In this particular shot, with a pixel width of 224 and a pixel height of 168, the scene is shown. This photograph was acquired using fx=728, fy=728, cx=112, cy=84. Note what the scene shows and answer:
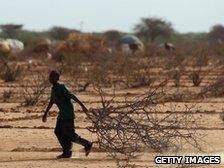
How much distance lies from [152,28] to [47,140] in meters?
71.2

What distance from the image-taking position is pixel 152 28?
84125mm

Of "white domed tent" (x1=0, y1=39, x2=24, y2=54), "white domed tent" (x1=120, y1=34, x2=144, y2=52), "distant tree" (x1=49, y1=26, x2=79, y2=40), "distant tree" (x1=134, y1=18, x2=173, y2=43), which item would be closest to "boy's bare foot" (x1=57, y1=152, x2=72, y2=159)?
"white domed tent" (x1=0, y1=39, x2=24, y2=54)

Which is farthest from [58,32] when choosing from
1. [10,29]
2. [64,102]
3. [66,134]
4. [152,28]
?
[66,134]

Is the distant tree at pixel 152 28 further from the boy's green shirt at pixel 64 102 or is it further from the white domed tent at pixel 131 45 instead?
the boy's green shirt at pixel 64 102

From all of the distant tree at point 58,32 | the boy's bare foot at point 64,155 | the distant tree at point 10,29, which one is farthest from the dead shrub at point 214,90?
the distant tree at point 58,32

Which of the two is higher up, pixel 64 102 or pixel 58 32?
pixel 58 32

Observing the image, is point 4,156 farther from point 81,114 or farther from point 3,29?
point 3,29

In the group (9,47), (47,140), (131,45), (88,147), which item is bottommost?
(47,140)

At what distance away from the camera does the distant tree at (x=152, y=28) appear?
84.1 m

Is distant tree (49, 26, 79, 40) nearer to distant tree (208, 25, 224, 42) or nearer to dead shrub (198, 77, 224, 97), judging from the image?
distant tree (208, 25, 224, 42)

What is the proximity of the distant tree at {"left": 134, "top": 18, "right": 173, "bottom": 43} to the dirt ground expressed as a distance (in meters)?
63.8

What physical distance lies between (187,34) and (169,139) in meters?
101

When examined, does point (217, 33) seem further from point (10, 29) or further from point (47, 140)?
point (47, 140)

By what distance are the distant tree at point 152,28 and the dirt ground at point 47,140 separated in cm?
6383
